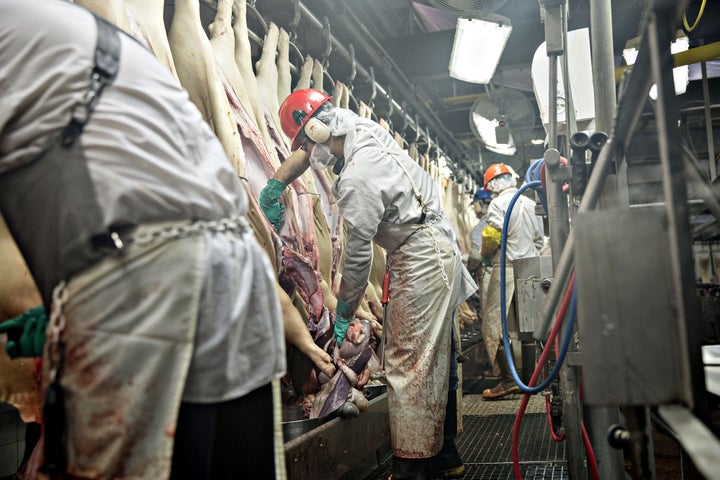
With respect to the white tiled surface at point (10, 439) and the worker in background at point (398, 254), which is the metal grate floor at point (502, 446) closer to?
the worker in background at point (398, 254)

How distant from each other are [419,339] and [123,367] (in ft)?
7.14

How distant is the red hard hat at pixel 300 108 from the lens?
3.43 m

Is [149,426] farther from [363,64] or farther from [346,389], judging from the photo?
[363,64]

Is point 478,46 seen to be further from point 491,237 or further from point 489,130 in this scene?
point 489,130

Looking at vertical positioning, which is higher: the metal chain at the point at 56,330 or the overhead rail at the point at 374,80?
the overhead rail at the point at 374,80

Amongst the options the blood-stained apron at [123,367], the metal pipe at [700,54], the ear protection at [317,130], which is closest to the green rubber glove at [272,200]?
the ear protection at [317,130]

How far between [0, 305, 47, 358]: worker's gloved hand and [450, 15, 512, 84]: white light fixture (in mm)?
4938

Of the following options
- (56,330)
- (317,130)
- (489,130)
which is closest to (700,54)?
(317,130)

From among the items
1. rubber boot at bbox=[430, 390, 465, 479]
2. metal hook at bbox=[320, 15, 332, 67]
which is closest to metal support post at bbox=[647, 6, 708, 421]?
rubber boot at bbox=[430, 390, 465, 479]

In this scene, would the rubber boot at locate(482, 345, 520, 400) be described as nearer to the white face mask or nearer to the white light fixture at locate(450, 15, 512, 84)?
the white light fixture at locate(450, 15, 512, 84)

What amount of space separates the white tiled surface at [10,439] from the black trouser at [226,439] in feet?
7.15

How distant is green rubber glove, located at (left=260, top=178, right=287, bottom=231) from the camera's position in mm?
3428

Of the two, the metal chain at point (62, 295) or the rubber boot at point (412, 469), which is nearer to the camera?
the metal chain at point (62, 295)

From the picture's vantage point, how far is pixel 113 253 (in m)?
1.22
